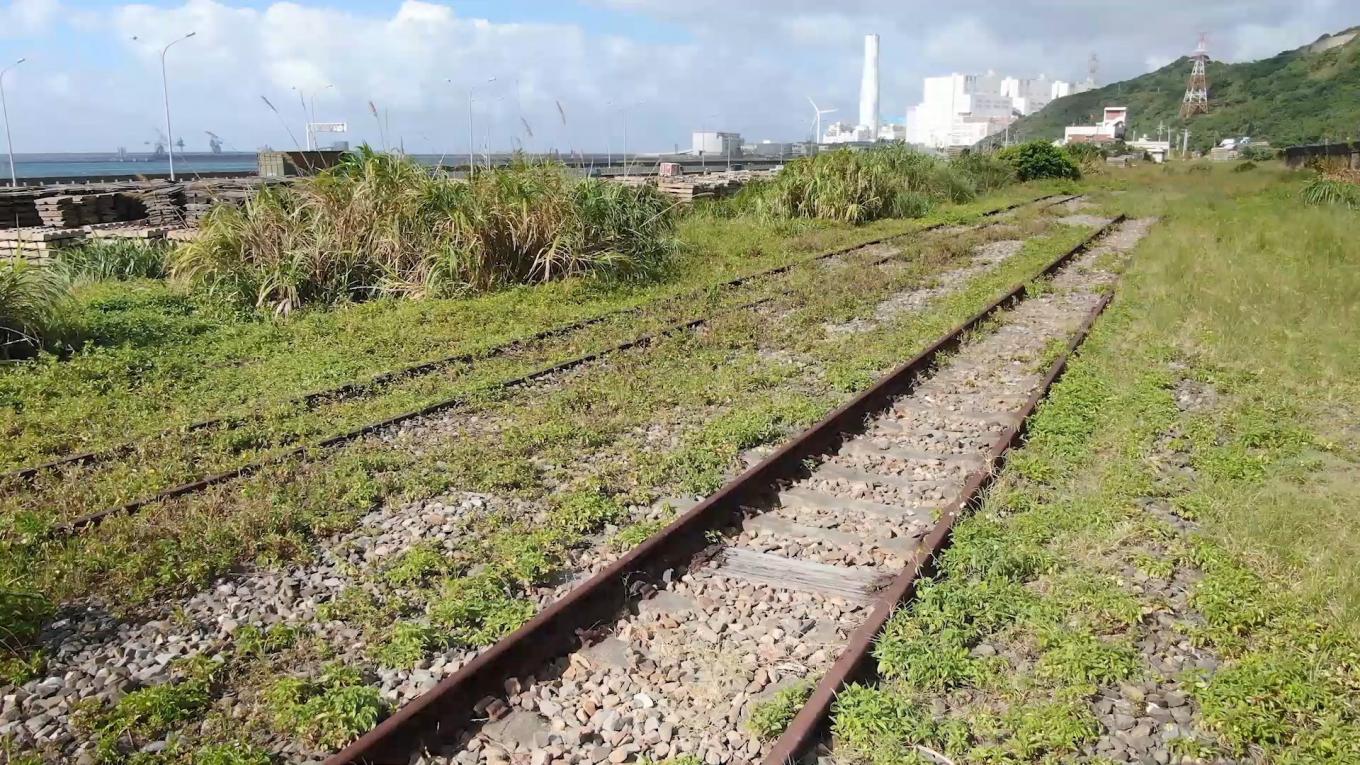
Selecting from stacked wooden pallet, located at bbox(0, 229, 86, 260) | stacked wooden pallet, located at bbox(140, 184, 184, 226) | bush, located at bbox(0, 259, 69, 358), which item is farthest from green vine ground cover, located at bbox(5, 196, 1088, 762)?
stacked wooden pallet, located at bbox(140, 184, 184, 226)

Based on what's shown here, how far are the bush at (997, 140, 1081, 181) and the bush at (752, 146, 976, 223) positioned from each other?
15.3 meters

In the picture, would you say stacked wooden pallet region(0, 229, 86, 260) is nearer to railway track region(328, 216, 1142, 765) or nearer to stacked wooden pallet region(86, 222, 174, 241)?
stacked wooden pallet region(86, 222, 174, 241)

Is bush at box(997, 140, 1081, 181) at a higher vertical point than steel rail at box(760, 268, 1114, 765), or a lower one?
higher

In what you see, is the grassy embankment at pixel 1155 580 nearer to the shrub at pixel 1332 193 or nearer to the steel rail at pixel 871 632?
the steel rail at pixel 871 632

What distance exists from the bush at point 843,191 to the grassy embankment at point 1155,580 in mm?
13769

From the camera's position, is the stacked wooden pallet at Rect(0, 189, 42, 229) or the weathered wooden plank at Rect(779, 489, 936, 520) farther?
the stacked wooden pallet at Rect(0, 189, 42, 229)

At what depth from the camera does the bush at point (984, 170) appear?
3157cm

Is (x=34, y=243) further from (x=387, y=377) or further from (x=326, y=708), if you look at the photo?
(x=326, y=708)

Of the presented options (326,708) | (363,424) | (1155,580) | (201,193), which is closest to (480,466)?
(363,424)

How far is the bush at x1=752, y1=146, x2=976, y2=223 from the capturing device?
72.8ft

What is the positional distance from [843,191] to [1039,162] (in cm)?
2057

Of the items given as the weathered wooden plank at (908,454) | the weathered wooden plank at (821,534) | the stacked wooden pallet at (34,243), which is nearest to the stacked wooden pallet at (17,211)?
the stacked wooden pallet at (34,243)

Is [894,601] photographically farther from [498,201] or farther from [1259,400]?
[498,201]

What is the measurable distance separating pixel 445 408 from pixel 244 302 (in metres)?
5.17
